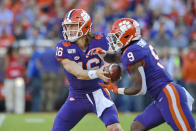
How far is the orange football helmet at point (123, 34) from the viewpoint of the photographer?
472cm

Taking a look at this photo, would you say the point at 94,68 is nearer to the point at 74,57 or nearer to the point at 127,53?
the point at 74,57

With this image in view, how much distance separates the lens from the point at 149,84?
15.5 feet

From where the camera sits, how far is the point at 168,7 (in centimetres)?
1215

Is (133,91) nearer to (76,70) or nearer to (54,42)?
(76,70)

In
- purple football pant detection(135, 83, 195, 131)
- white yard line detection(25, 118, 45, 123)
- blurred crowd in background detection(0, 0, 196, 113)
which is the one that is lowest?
white yard line detection(25, 118, 45, 123)

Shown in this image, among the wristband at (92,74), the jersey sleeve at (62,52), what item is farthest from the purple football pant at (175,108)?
the jersey sleeve at (62,52)

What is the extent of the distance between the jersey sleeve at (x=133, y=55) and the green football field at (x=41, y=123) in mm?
3235

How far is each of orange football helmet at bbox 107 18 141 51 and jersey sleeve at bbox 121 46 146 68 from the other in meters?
0.19

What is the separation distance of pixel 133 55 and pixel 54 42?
617 centimetres

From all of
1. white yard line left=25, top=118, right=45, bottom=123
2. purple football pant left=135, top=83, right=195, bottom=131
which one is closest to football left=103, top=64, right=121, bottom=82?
purple football pant left=135, top=83, right=195, bottom=131

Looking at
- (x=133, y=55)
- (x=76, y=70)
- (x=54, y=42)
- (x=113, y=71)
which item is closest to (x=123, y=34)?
(x=133, y=55)

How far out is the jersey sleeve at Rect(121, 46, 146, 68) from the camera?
4525mm

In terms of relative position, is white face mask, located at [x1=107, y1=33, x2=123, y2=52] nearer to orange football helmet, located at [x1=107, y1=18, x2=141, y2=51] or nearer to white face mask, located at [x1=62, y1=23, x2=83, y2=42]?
orange football helmet, located at [x1=107, y1=18, x2=141, y2=51]

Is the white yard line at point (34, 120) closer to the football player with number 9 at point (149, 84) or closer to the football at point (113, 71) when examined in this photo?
the football player with number 9 at point (149, 84)
